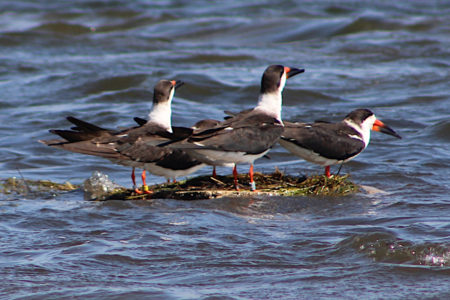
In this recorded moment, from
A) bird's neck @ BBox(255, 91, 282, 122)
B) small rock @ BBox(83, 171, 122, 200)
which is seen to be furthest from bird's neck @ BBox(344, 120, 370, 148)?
small rock @ BBox(83, 171, 122, 200)

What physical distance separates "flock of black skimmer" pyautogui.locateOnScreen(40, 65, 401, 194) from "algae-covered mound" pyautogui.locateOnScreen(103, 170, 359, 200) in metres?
0.14

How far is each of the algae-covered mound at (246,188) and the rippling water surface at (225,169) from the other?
0.44 feet

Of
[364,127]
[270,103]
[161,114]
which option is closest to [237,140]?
[270,103]

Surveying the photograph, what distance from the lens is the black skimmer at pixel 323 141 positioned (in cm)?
824

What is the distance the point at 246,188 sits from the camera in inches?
317

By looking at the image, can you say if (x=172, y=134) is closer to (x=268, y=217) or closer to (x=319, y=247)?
(x=268, y=217)

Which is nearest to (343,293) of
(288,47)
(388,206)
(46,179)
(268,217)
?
(268,217)

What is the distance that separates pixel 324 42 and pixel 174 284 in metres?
15.5

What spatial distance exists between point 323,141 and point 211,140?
1477mm

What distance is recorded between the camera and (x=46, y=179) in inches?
381

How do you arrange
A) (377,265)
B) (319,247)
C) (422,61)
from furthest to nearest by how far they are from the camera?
(422,61) < (319,247) < (377,265)

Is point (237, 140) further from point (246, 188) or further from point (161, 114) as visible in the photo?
point (161, 114)

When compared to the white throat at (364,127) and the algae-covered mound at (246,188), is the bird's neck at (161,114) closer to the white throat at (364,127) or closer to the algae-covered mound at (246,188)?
the algae-covered mound at (246,188)

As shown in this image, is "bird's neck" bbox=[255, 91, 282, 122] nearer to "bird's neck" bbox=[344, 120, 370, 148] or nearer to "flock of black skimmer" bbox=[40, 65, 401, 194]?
"flock of black skimmer" bbox=[40, 65, 401, 194]
